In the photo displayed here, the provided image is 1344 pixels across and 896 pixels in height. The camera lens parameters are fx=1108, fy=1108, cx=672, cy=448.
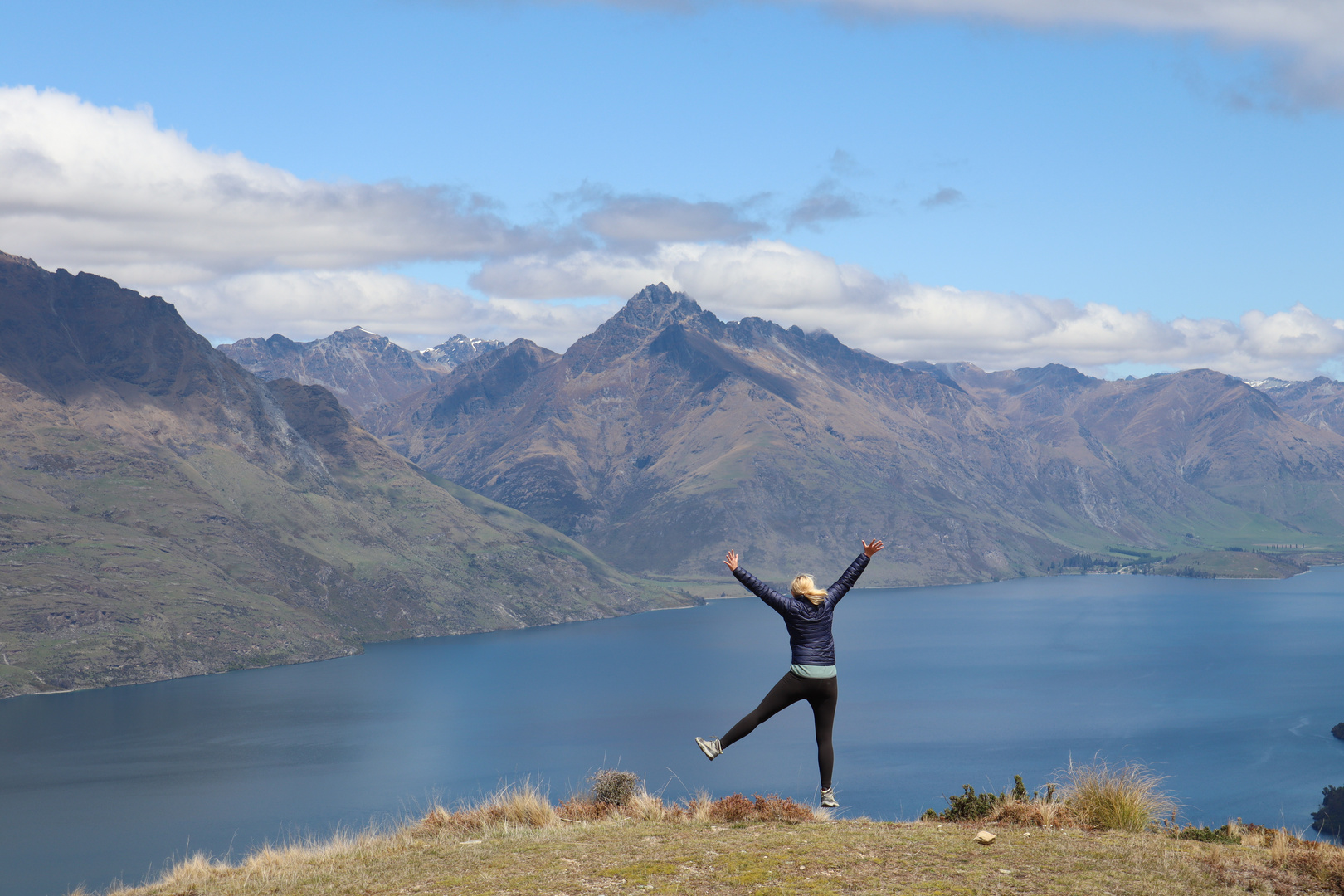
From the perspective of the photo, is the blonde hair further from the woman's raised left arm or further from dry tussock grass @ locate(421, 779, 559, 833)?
dry tussock grass @ locate(421, 779, 559, 833)

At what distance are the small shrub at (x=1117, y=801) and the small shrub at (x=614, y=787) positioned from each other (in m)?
8.95

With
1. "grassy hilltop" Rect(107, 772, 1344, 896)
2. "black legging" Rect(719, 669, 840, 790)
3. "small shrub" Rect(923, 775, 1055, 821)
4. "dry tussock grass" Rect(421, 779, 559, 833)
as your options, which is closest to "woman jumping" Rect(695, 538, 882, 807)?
"black legging" Rect(719, 669, 840, 790)

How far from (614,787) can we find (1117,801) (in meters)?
10.3

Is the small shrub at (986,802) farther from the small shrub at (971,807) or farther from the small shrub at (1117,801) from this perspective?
the small shrub at (1117,801)

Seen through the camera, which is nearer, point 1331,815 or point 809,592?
point 809,592

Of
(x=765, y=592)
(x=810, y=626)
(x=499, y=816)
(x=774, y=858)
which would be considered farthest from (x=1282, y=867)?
(x=499, y=816)

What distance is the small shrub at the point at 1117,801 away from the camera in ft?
61.1

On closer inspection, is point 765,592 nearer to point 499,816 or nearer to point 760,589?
point 760,589

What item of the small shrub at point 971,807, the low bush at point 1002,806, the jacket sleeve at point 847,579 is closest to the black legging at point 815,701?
the jacket sleeve at point 847,579

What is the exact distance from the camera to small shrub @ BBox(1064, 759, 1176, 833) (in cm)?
1861

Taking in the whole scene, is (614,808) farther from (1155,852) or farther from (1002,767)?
(1002,767)

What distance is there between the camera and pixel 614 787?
24.0 metres

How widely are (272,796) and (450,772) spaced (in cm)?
2655

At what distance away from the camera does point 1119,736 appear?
18812 cm
